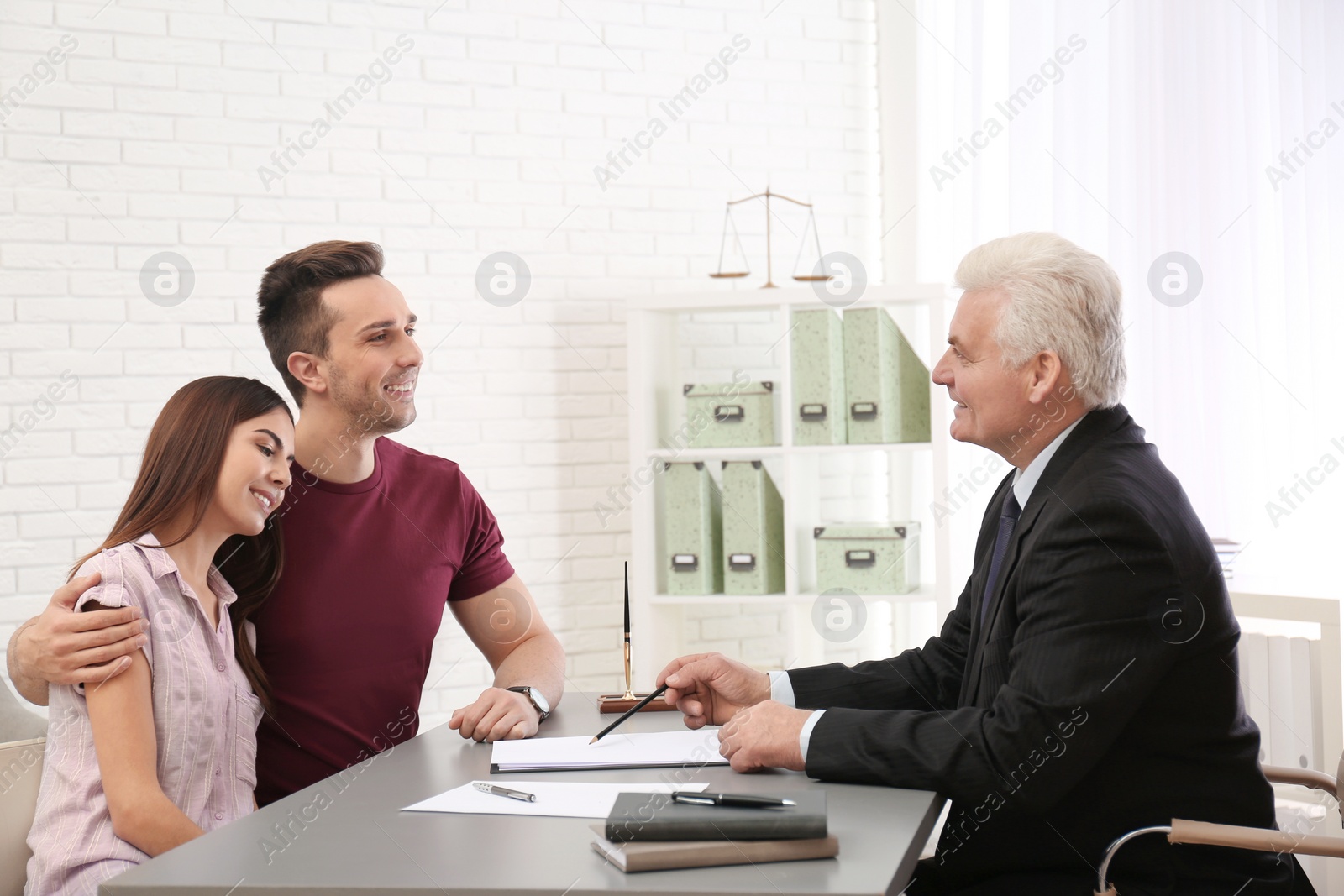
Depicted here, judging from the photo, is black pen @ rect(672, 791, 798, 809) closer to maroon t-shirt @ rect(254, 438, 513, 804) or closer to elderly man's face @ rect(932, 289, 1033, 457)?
elderly man's face @ rect(932, 289, 1033, 457)

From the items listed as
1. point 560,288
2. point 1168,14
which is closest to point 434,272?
point 560,288

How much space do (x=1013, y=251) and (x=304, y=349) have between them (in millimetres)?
1368

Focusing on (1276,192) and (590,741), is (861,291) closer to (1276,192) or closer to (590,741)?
(1276,192)

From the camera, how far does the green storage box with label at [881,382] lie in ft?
12.2

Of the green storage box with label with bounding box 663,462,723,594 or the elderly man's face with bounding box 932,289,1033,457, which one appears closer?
the elderly man's face with bounding box 932,289,1033,457

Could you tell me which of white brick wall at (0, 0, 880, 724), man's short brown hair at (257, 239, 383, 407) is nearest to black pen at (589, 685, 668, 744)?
man's short brown hair at (257, 239, 383, 407)

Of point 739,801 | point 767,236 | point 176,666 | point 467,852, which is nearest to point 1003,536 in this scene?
point 739,801

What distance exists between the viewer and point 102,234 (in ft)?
11.8

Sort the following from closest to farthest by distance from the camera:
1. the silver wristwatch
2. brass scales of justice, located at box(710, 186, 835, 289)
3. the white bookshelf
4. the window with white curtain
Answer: the silver wristwatch → the window with white curtain → the white bookshelf → brass scales of justice, located at box(710, 186, 835, 289)

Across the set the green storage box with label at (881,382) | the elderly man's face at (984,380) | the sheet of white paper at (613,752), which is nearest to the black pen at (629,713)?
the sheet of white paper at (613,752)

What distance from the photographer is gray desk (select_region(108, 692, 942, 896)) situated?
122cm

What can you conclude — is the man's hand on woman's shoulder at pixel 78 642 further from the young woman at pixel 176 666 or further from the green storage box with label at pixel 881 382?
the green storage box with label at pixel 881 382

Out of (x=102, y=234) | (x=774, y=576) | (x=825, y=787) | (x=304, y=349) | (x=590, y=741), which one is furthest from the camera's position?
(x=774, y=576)

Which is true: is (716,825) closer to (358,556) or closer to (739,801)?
(739,801)
